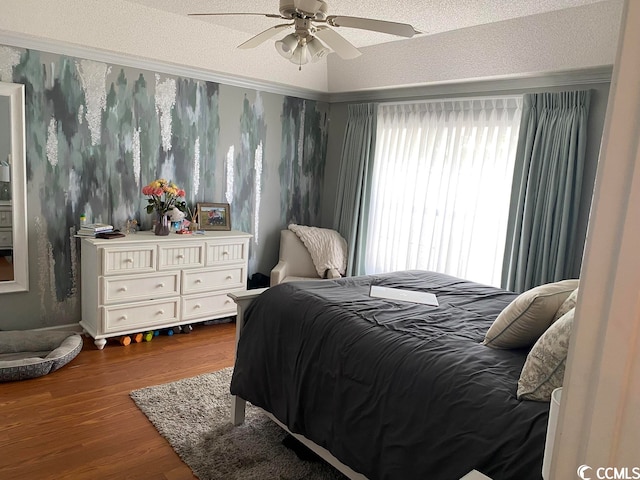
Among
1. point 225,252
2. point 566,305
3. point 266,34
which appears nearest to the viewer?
point 566,305

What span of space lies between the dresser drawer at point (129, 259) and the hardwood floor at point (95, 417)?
61 cm

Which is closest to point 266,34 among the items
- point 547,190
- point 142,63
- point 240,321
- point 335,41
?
point 335,41

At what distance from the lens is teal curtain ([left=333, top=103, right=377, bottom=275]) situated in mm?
4852

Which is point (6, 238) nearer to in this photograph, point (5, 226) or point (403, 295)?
point (5, 226)

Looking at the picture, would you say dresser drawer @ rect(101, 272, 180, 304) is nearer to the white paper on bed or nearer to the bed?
the bed

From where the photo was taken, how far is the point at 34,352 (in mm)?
3578

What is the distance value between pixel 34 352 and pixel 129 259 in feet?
2.98

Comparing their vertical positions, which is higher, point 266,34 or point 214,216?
point 266,34

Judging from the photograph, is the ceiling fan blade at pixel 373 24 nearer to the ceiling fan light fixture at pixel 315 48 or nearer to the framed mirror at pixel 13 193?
the ceiling fan light fixture at pixel 315 48

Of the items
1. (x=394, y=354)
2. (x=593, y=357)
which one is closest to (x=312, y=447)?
(x=394, y=354)

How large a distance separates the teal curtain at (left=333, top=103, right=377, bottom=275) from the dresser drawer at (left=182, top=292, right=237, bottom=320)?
1.29 metres

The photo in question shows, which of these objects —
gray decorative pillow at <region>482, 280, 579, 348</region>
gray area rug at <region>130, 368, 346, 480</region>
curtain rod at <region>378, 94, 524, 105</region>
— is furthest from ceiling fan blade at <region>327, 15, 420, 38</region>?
gray area rug at <region>130, 368, 346, 480</region>

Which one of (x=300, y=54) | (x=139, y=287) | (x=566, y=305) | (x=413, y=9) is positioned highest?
(x=413, y=9)

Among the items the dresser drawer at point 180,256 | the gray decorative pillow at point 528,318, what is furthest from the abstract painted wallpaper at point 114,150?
the gray decorative pillow at point 528,318
